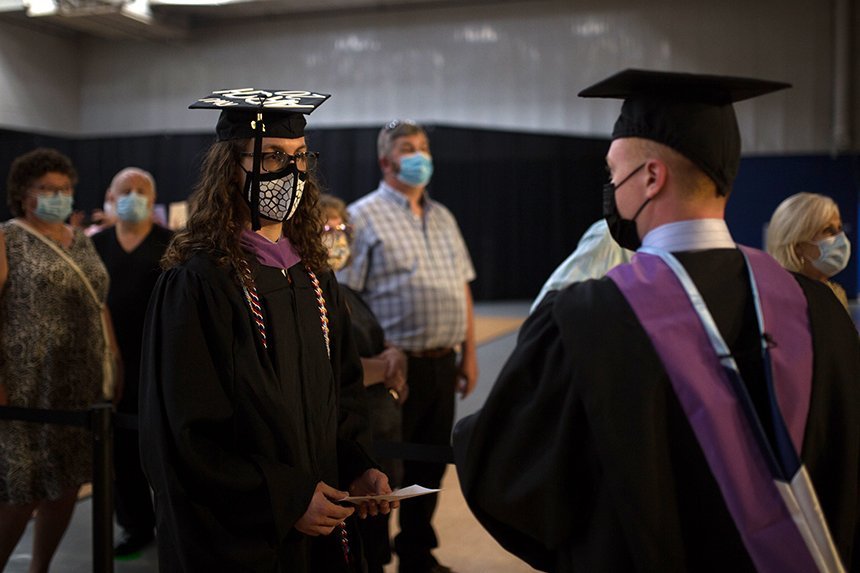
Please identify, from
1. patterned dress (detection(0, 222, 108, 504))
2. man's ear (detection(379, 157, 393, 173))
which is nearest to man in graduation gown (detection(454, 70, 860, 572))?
patterned dress (detection(0, 222, 108, 504))

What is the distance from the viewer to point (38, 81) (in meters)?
14.7

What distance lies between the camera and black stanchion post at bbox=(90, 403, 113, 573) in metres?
2.90

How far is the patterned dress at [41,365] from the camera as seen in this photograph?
330cm

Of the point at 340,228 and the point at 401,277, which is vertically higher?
the point at 340,228

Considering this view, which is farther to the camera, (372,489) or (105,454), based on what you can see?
(105,454)

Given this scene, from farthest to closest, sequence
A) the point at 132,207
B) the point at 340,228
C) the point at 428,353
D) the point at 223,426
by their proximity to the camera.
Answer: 1. the point at 132,207
2. the point at 428,353
3. the point at 340,228
4. the point at 223,426

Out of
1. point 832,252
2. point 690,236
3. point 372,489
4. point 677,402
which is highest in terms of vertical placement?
point 690,236

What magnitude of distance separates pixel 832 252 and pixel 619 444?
2.23 metres

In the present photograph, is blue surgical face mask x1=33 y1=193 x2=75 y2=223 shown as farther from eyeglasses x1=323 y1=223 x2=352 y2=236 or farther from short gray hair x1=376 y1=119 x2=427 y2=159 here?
short gray hair x1=376 y1=119 x2=427 y2=159

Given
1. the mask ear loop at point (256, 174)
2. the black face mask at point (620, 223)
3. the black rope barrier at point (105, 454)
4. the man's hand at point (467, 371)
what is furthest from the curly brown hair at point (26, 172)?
the black face mask at point (620, 223)

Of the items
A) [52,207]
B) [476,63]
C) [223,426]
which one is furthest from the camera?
[476,63]

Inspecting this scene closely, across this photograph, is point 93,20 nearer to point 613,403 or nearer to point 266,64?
point 266,64

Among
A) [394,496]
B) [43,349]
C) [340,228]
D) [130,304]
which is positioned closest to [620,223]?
[394,496]

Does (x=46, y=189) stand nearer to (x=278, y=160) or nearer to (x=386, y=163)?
(x=386, y=163)
